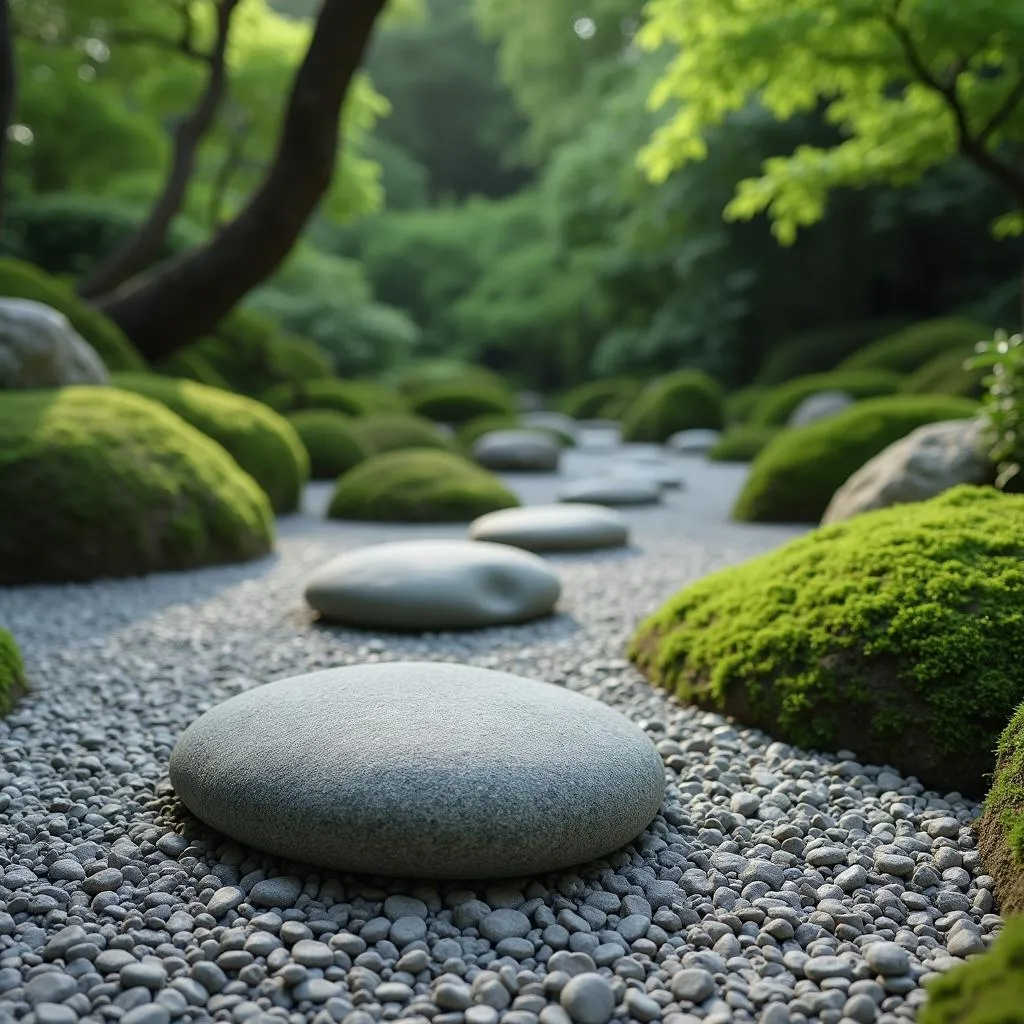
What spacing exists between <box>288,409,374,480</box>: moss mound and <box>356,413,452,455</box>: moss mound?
45 cm

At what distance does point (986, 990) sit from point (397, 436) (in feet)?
38.5

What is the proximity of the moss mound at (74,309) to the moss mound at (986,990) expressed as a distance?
378 inches

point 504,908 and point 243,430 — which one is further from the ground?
point 504,908

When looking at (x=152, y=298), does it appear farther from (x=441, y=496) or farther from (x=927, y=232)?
(x=927, y=232)

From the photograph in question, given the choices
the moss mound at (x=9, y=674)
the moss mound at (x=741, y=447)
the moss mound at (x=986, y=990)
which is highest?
the moss mound at (x=986, y=990)

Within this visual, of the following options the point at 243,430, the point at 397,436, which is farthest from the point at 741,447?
the point at 243,430

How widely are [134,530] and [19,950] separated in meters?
4.19

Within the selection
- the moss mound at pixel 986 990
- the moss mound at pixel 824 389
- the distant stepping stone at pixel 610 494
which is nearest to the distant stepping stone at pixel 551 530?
the distant stepping stone at pixel 610 494

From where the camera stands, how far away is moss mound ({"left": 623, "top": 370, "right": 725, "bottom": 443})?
707 inches

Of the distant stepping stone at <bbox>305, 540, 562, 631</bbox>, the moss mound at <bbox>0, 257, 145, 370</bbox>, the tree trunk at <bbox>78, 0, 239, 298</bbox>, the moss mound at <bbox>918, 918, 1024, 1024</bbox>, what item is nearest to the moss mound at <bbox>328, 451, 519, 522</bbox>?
the moss mound at <bbox>0, 257, 145, 370</bbox>

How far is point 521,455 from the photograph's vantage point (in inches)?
531

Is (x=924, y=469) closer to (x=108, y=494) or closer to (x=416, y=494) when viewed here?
(x=416, y=494)

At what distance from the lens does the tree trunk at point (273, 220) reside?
29.4 ft

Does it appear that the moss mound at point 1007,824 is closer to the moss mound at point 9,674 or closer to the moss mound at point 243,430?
the moss mound at point 9,674
